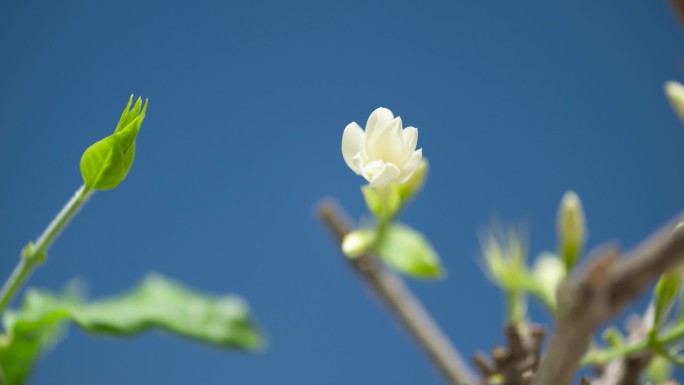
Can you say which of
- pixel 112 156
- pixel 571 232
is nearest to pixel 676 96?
pixel 571 232

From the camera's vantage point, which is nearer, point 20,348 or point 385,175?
point 385,175

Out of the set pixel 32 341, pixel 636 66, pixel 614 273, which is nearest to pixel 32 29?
pixel 32 341

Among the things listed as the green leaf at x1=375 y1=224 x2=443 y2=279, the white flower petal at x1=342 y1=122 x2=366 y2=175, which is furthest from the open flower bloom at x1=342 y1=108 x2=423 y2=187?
the green leaf at x1=375 y1=224 x2=443 y2=279

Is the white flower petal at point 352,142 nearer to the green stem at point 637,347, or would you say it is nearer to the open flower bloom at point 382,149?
the open flower bloom at point 382,149

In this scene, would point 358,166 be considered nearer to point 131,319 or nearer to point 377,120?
point 377,120

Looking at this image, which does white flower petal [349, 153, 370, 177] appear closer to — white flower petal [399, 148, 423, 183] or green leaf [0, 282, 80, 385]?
white flower petal [399, 148, 423, 183]
